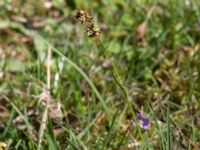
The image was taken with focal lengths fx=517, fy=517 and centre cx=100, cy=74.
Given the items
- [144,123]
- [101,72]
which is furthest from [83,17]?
[101,72]

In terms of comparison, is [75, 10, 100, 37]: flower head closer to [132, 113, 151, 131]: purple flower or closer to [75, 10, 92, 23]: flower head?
[75, 10, 92, 23]: flower head

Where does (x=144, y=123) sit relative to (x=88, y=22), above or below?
below

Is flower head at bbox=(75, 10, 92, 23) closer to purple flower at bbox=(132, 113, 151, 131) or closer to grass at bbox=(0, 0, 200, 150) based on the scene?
grass at bbox=(0, 0, 200, 150)

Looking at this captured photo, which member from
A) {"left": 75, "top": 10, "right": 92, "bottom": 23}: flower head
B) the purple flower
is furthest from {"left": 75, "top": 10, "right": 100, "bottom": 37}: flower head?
the purple flower

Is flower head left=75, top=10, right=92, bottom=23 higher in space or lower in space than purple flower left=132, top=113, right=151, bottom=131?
higher

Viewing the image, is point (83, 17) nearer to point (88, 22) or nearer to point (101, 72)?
point (88, 22)

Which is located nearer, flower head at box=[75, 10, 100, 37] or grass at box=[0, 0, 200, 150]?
flower head at box=[75, 10, 100, 37]

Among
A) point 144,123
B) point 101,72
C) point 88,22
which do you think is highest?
point 88,22

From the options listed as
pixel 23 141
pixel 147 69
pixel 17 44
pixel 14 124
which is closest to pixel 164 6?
pixel 147 69

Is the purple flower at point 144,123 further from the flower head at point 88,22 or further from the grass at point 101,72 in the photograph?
the flower head at point 88,22
